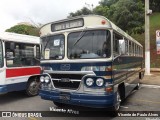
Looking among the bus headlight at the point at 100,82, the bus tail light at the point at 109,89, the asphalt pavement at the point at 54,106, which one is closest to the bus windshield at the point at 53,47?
the bus headlight at the point at 100,82

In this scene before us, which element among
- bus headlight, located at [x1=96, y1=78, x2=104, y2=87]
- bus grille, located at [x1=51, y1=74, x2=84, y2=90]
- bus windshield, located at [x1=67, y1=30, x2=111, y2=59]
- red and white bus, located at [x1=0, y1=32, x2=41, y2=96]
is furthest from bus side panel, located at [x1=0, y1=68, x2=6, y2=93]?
bus headlight, located at [x1=96, y1=78, x2=104, y2=87]

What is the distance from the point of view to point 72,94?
634 centimetres

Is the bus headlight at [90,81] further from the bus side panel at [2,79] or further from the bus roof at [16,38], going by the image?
the bus roof at [16,38]

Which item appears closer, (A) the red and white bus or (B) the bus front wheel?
(A) the red and white bus

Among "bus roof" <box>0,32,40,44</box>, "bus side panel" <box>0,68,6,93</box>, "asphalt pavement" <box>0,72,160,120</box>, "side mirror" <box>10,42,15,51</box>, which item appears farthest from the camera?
"side mirror" <box>10,42,15,51</box>

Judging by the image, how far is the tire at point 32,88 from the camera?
9.79 metres

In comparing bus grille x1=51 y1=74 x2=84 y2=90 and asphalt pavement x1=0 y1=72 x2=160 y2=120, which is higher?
bus grille x1=51 y1=74 x2=84 y2=90

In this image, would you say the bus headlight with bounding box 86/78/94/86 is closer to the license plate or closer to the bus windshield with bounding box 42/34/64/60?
the license plate

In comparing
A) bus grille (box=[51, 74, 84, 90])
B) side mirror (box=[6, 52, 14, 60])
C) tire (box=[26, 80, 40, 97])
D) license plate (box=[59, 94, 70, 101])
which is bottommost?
tire (box=[26, 80, 40, 97])

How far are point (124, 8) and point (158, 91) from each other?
15.1 metres

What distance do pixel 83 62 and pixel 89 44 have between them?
52 centimetres

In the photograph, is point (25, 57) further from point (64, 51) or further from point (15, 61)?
point (64, 51)

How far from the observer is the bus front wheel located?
9790 millimetres

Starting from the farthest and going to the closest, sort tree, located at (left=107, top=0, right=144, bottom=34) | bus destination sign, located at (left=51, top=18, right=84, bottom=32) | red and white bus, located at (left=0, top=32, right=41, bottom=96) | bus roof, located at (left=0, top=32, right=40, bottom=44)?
tree, located at (left=107, top=0, right=144, bottom=34) < bus roof, located at (left=0, top=32, right=40, bottom=44) < red and white bus, located at (left=0, top=32, right=41, bottom=96) < bus destination sign, located at (left=51, top=18, right=84, bottom=32)
